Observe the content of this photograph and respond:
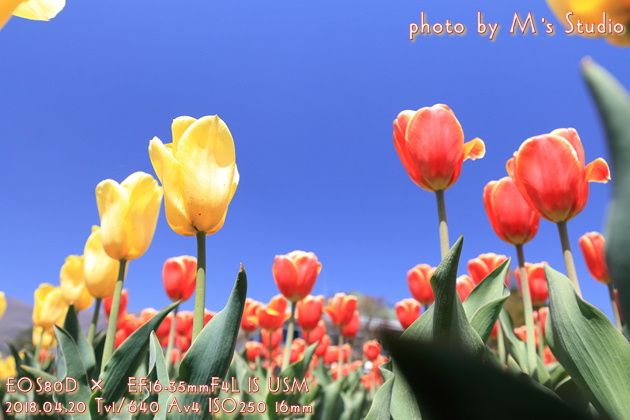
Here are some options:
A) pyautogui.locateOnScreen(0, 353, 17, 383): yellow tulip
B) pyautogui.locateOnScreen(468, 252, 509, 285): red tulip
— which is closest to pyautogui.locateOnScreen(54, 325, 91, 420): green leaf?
pyautogui.locateOnScreen(468, 252, 509, 285): red tulip

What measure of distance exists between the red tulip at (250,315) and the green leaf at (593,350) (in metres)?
2.98

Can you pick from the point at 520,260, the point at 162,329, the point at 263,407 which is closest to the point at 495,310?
the point at 520,260

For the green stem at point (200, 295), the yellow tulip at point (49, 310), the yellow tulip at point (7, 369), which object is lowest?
the yellow tulip at point (7, 369)

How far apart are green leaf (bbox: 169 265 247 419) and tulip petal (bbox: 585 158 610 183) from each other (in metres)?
1.11

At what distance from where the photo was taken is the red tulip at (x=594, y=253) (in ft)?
7.59

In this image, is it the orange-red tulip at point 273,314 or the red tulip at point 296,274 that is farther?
the orange-red tulip at point 273,314

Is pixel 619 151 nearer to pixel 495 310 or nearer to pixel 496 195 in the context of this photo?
pixel 495 310

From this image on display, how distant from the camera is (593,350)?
0.73m

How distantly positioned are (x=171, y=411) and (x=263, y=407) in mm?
1016

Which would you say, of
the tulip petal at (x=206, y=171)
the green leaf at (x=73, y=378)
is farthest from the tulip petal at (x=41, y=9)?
the green leaf at (x=73, y=378)

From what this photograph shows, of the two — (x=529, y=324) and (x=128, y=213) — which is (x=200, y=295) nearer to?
(x=128, y=213)

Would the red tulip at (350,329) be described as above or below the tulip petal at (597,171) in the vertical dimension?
below

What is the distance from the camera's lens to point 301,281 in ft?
8.82

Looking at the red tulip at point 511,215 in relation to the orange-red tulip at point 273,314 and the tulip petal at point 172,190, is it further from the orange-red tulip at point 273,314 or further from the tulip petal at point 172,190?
the orange-red tulip at point 273,314
